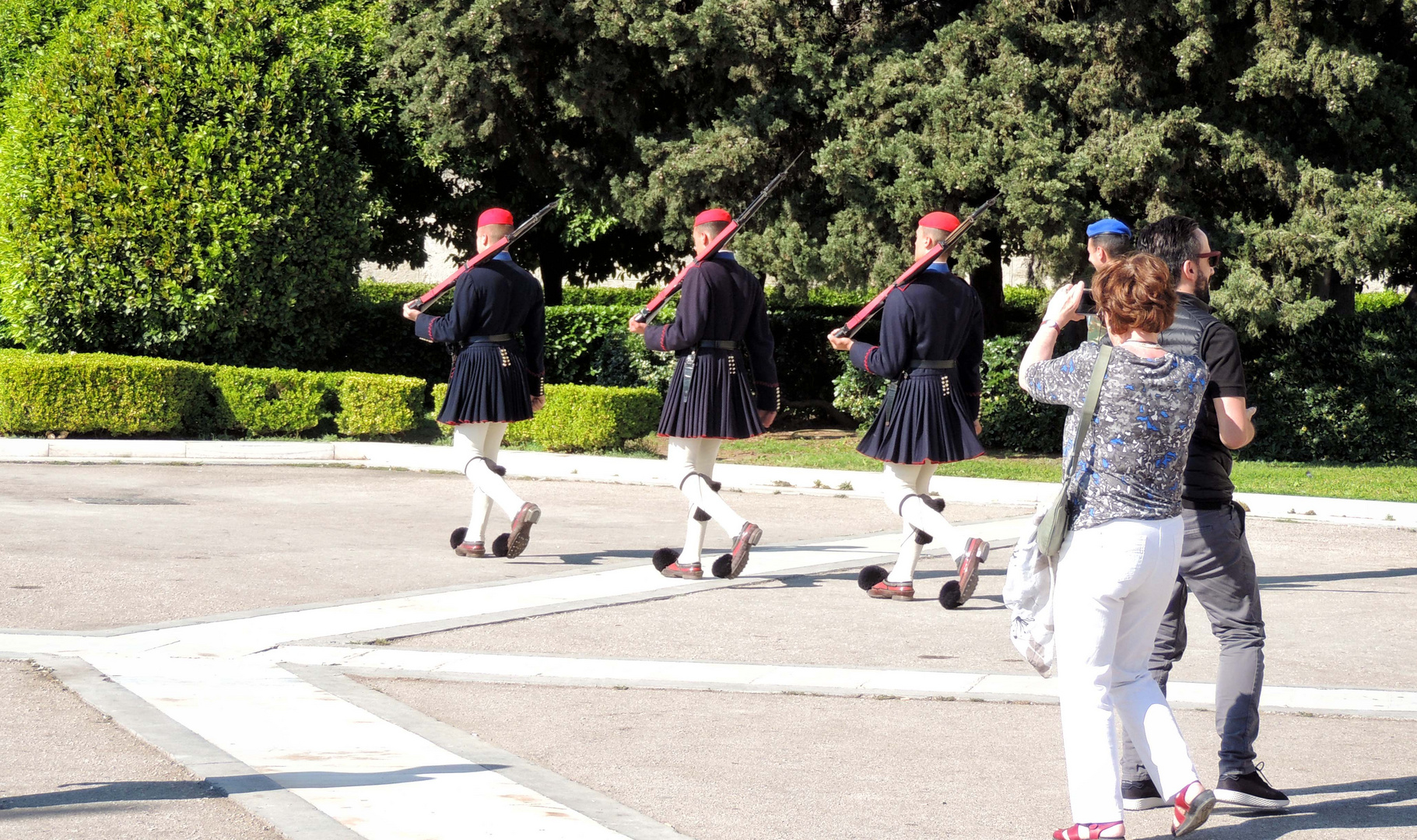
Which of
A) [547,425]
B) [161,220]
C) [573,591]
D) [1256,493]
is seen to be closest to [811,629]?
[573,591]

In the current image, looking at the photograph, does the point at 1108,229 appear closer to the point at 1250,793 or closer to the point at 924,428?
the point at 1250,793

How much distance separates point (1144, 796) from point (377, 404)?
12.7 metres

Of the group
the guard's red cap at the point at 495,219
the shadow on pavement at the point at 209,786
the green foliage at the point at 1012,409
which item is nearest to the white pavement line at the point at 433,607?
the shadow on pavement at the point at 209,786

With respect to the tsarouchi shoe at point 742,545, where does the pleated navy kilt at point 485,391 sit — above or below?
above

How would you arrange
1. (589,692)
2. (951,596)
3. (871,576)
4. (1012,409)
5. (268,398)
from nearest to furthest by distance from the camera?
(589,692) < (951,596) < (871,576) < (268,398) < (1012,409)

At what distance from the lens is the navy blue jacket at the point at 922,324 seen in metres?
7.82

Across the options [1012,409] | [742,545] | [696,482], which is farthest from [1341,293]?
[742,545]

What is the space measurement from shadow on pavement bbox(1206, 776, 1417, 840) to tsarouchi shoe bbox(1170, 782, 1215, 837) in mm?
336

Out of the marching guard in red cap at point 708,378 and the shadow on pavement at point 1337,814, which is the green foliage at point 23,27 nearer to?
the marching guard in red cap at point 708,378

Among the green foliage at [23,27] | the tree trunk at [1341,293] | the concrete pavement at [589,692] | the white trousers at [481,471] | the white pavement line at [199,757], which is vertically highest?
the green foliage at [23,27]

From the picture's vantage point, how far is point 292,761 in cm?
486

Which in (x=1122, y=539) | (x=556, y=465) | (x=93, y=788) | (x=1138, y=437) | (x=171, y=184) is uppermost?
(x=171, y=184)

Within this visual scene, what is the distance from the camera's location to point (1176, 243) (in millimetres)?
4691

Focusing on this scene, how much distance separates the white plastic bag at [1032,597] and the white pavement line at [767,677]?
164 centimetres
